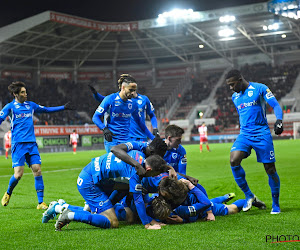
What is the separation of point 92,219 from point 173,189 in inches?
45.1

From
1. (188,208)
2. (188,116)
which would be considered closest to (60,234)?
(188,208)

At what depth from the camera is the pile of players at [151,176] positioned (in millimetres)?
5902

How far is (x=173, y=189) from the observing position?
6039 mm

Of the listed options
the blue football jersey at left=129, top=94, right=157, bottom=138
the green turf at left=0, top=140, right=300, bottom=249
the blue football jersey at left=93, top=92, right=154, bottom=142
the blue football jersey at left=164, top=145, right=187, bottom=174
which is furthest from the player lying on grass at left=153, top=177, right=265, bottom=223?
the blue football jersey at left=129, top=94, right=157, bottom=138

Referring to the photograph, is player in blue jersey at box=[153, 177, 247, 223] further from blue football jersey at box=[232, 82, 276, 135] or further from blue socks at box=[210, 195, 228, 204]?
blue football jersey at box=[232, 82, 276, 135]

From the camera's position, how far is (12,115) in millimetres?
8984

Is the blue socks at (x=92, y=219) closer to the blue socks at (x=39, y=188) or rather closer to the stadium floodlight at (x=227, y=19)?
the blue socks at (x=39, y=188)

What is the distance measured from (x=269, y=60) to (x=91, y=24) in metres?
21.9

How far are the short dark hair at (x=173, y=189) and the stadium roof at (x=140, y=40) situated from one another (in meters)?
36.5

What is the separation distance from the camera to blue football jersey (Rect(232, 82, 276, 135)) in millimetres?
7312

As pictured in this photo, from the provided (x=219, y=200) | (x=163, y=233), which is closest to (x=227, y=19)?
(x=219, y=200)

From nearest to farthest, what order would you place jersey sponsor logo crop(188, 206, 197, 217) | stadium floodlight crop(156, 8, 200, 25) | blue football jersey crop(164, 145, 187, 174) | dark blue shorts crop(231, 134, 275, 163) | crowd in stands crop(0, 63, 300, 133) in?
jersey sponsor logo crop(188, 206, 197, 217) < dark blue shorts crop(231, 134, 275, 163) < blue football jersey crop(164, 145, 187, 174) < stadium floodlight crop(156, 8, 200, 25) < crowd in stands crop(0, 63, 300, 133)

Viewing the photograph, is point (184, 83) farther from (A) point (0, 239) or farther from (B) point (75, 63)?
(A) point (0, 239)

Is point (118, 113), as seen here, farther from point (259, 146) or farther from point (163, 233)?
point (163, 233)
